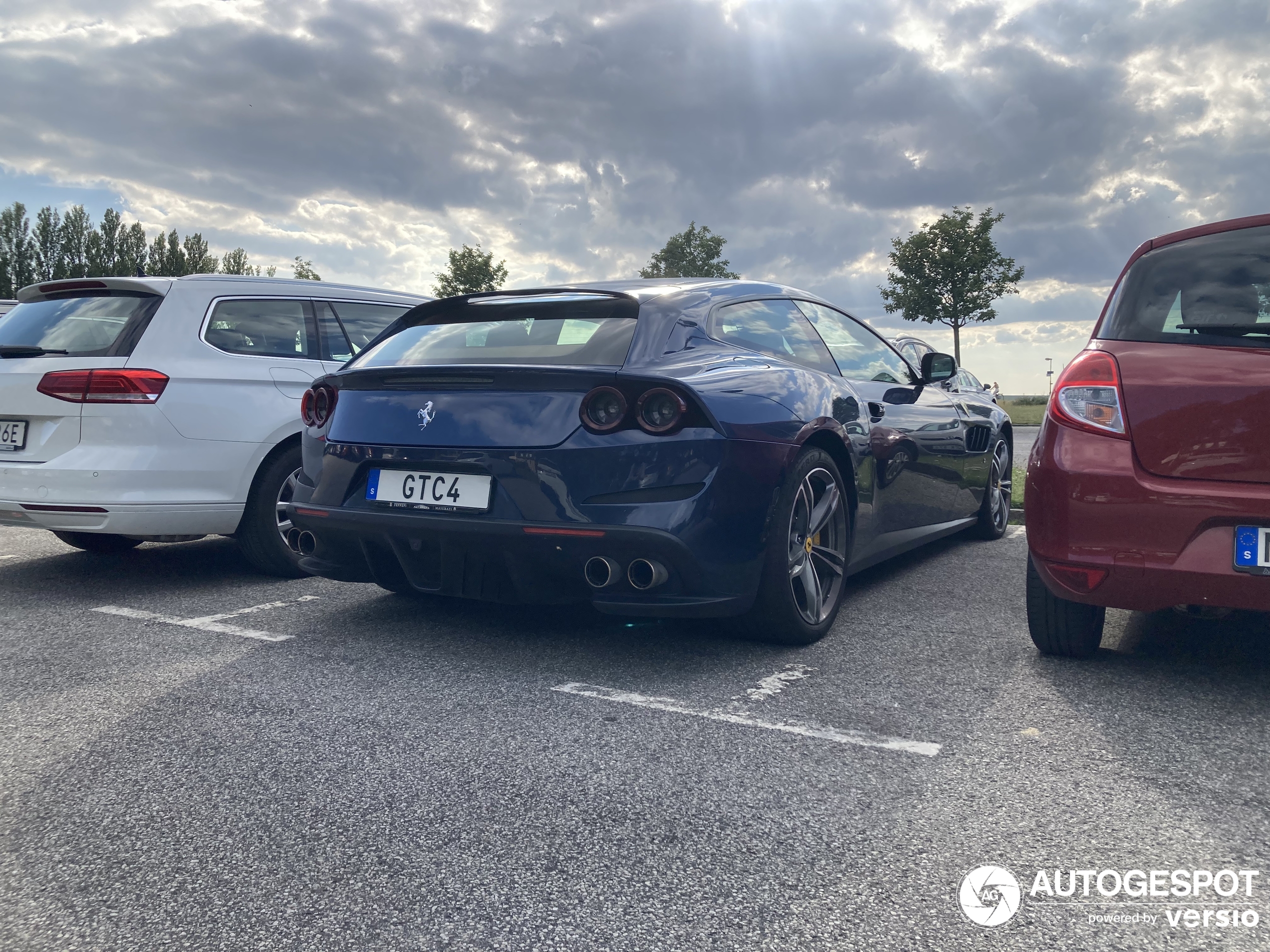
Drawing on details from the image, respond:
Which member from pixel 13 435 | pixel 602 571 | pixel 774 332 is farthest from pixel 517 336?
pixel 13 435

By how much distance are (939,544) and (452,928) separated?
5.19 m

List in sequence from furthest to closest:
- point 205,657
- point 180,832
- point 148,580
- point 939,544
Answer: point 939,544 < point 148,580 < point 205,657 < point 180,832

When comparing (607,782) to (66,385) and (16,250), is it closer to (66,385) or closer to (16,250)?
(66,385)

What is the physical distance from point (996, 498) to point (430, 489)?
14.6ft

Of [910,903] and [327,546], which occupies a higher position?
[327,546]

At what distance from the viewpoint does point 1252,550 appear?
2863 millimetres

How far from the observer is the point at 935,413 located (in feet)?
17.3

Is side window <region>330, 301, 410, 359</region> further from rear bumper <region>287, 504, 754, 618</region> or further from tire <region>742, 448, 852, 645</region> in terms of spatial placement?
tire <region>742, 448, 852, 645</region>

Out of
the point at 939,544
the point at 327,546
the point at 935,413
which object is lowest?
the point at 939,544

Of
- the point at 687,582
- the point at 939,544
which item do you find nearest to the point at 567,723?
the point at 687,582

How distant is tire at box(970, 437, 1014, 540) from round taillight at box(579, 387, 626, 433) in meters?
3.79

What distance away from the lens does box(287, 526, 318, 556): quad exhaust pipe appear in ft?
12.3

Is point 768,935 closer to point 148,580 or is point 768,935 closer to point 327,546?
point 327,546

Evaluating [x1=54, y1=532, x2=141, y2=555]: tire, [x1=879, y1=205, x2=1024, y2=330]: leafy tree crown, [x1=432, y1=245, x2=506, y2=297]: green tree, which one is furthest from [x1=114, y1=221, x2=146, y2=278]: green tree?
[x1=54, y1=532, x2=141, y2=555]: tire
